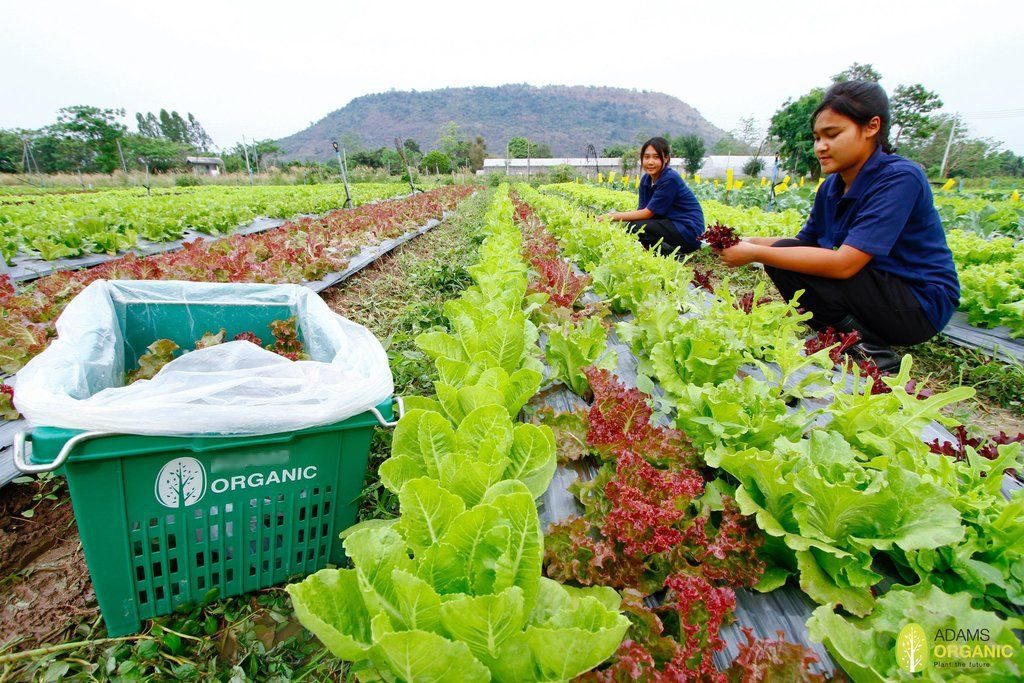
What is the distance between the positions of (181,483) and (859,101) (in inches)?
135

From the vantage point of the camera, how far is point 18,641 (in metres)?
1.59

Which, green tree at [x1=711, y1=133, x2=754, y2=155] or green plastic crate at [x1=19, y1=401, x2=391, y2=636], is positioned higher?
green tree at [x1=711, y1=133, x2=754, y2=155]

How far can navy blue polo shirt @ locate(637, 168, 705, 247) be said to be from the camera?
5550 mm

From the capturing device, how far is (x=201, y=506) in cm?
148

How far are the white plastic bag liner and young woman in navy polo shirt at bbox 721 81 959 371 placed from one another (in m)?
2.63

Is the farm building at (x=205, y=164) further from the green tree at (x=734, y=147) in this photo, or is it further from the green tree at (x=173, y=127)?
the green tree at (x=734, y=147)

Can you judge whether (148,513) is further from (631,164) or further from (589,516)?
(631,164)

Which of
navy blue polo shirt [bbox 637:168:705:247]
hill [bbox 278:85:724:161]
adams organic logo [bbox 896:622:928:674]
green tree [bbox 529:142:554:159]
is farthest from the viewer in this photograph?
hill [bbox 278:85:724:161]

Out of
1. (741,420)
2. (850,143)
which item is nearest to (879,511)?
(741,420)

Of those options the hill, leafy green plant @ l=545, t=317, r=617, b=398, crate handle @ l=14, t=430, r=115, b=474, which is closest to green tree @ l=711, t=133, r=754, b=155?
the hill

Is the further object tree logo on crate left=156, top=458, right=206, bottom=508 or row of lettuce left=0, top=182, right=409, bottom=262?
row of lettuce left=0, top=182, right=409, bottom=262

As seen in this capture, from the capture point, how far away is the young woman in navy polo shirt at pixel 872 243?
2.65 metres

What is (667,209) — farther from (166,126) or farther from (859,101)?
(166,126)

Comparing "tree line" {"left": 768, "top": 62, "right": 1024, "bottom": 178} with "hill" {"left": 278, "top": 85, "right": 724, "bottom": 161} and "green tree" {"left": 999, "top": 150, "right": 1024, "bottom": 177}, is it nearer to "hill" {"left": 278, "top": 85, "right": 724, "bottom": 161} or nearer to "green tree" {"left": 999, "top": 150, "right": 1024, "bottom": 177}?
"green tree" {"left": 999, "top": 150, "right": 1024, "bottom": 177}
